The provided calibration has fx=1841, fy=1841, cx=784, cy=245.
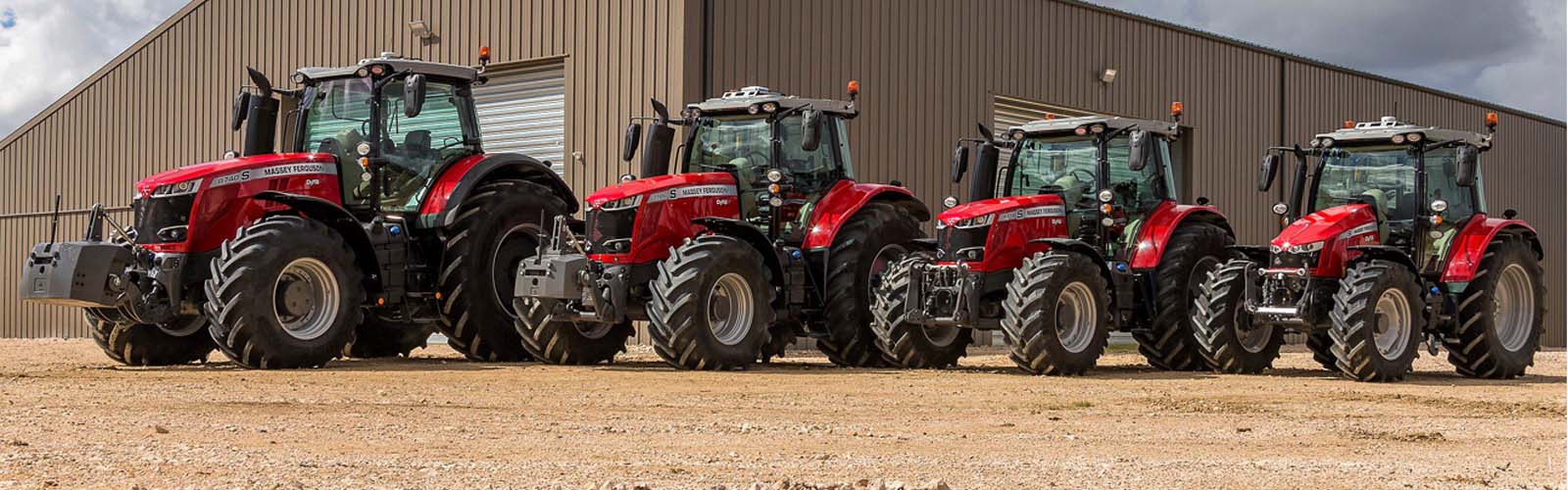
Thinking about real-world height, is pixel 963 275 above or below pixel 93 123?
below

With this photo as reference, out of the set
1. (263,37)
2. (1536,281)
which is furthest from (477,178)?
(263,37)

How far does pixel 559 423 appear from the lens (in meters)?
8.88

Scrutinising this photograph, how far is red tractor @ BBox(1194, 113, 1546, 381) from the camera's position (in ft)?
45.0

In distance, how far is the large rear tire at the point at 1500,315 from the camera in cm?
1472

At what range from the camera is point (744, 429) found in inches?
345

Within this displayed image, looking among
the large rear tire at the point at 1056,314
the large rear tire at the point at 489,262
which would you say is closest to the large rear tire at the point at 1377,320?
the large rear tire at the point at 1056,314

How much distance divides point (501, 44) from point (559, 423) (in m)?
12.5

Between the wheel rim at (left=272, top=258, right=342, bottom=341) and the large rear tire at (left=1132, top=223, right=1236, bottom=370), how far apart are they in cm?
649

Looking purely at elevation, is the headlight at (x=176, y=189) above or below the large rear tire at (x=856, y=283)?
above

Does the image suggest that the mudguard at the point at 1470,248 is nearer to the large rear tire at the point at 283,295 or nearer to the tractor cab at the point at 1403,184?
the tractor cab at the point at 1403,184

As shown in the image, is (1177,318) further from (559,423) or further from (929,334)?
(559,423)

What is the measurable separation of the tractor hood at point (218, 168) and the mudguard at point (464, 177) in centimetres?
94

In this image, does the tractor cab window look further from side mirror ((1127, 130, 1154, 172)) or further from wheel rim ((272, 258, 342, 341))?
side mirror ((1127, 130, 1154, 172))

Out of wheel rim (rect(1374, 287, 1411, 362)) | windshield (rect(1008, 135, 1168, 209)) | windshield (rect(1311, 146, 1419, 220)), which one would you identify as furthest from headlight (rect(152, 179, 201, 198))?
windshield (rect(1311, 146, 1419, 220))
